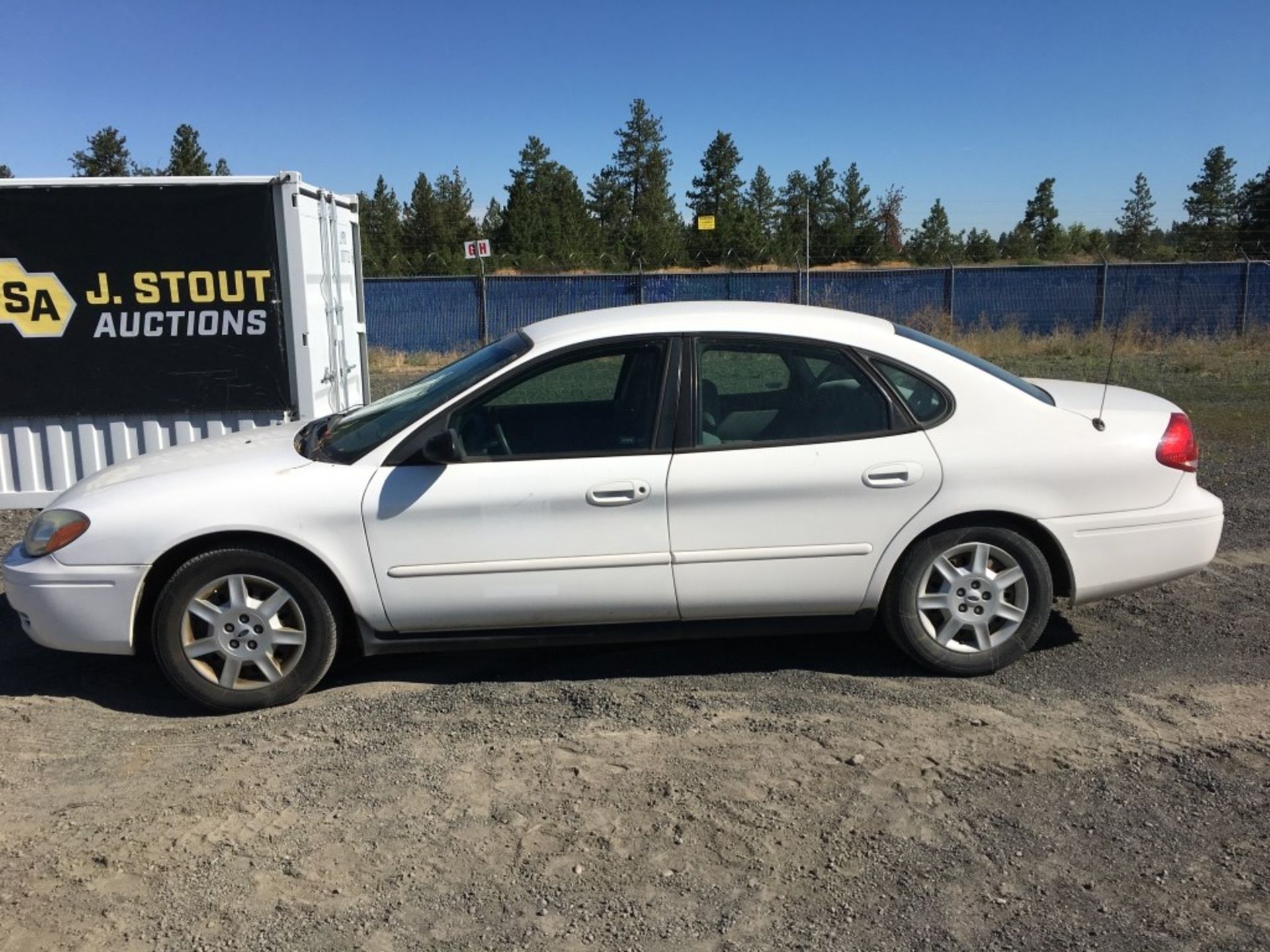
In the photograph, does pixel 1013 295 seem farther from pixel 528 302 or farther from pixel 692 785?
pixel 692 785

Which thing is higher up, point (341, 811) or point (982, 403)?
point (982, 403)

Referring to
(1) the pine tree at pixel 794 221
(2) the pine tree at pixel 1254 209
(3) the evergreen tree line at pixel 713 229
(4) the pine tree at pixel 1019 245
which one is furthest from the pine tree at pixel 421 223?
(2) the pine tree at pixel 1254 209

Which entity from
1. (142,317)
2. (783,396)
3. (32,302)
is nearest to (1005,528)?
(783,396)

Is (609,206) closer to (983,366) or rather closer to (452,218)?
(452,218)

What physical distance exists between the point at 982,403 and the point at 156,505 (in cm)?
354

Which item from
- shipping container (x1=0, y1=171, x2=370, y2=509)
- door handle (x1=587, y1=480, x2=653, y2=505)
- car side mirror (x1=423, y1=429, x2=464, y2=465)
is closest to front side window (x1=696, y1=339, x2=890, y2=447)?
door handle (x1=587, y1=480, x2=653, y2=505)

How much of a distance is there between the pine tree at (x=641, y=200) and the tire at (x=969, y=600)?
3734 centimetres

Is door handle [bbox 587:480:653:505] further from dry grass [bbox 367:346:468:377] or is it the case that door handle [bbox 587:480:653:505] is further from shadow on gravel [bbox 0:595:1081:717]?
dry grass [bbox 367:346:468:377]

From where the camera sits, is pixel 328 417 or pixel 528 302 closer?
pixel 328 417

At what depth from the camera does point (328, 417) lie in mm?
5441

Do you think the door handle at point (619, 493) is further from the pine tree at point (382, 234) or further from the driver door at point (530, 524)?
the pine tree at point (382, 234)

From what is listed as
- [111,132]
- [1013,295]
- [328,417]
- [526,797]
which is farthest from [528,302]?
[111,132]

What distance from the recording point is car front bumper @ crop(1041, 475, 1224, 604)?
4.67 m

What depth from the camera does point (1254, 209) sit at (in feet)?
132
